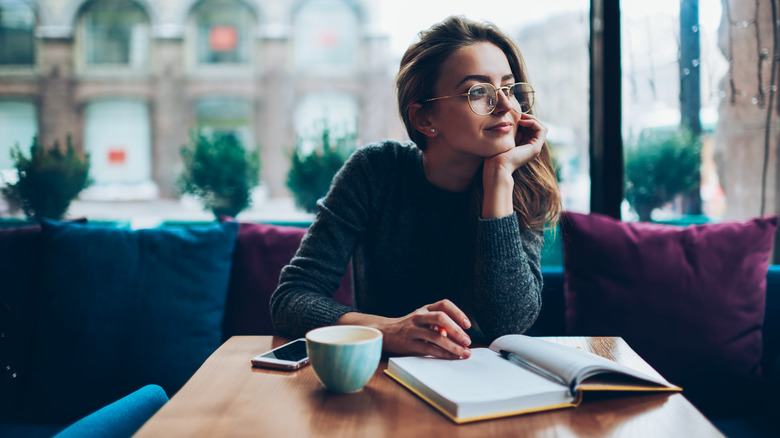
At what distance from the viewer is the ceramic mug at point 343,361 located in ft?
2.26

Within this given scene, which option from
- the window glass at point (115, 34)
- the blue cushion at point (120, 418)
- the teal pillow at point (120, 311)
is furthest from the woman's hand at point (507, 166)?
the window glass at point (115, 34)

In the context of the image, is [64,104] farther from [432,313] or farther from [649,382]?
[649,382]

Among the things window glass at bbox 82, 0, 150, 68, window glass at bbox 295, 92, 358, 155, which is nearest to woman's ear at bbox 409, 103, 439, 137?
window glass at bbox 295, 92, 358, 155

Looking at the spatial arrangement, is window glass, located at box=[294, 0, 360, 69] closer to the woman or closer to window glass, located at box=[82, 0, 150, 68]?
window glass, located at box=[82, 0, 150, 68]

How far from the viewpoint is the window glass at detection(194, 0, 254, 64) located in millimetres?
3416

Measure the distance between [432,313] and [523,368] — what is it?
166 millimetres

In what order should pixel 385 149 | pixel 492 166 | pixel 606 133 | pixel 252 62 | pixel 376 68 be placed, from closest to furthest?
pixel 492 166 → pixel 385 149 → pixel 606 133 → pixel 376 68 → pixel 252 62

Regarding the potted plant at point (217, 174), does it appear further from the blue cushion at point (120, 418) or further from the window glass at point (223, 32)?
the blue cushion at point (120, 418)

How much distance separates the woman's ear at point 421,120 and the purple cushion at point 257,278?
57cm

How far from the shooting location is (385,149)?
142 cm

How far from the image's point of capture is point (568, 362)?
2.36ft

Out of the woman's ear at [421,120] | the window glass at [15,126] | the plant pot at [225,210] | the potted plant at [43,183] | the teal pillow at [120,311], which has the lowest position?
the teal pillow at [120,311]

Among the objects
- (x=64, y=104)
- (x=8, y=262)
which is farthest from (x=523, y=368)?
(x=64, y=104)

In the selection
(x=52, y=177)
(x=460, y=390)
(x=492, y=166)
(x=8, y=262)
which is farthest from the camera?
(x=52, y=177)
